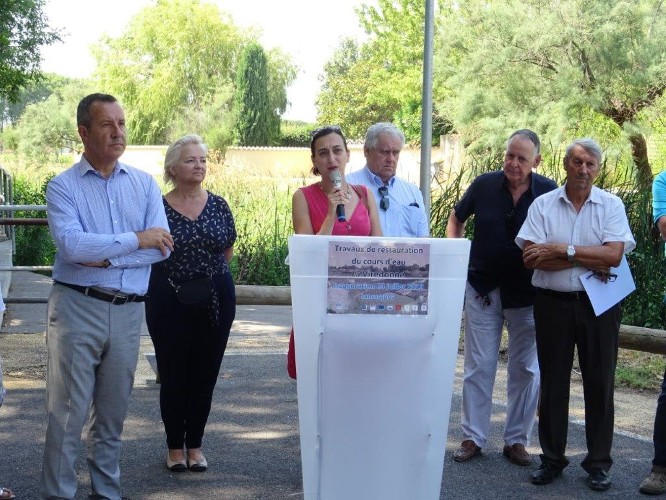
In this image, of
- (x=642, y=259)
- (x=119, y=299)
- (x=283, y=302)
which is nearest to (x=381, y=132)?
(x=119, y=299)

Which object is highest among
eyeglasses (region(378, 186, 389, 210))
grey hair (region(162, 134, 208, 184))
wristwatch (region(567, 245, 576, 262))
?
grey hair (region(162, 134, 208, 184))

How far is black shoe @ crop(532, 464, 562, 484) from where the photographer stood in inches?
231

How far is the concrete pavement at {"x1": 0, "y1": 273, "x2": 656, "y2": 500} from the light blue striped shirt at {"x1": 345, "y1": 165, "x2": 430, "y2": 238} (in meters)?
1.52

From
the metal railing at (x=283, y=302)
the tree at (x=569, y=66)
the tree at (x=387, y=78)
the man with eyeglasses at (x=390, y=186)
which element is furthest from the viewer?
the tree at (x=387, y=78)

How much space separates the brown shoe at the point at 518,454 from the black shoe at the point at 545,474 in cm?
33

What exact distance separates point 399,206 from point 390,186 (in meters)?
0.15

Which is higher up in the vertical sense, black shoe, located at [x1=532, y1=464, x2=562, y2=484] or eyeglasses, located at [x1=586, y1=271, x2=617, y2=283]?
eyeglasses, located at [x1=586, y1=271, x2=617, y2=283]

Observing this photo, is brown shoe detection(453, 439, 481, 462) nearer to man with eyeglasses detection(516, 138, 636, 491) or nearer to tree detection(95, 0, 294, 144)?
man with eyeglasses detection(516, 138, 636, 491)

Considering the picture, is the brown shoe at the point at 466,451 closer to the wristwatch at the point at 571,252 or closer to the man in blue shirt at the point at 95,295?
the wristwatch at the point at 571,252

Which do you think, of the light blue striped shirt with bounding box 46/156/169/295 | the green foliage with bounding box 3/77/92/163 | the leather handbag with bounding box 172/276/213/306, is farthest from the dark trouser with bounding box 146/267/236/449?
the green foliage with bounding box 3/77/92/163

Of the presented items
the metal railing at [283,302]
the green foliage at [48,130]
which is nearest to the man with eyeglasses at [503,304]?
the metal railing at [283,302]

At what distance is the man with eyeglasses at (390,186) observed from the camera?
6086 mm

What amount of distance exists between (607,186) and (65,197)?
769 cm

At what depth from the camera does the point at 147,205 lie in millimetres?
5234
